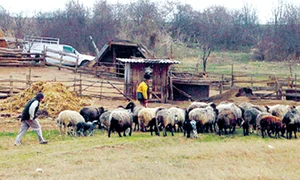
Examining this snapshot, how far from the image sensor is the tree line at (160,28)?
49.6 metres

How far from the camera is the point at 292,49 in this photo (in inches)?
1951

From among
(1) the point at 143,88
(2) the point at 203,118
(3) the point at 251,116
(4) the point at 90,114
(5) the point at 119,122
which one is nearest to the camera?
(5) the point at 119,122

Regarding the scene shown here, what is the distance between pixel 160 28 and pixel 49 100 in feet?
120

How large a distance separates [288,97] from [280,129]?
443 inches

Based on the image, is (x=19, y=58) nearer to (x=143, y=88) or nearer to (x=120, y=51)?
(x=120, y=51)

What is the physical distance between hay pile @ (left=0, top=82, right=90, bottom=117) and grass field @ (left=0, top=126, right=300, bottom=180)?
14.4 ft

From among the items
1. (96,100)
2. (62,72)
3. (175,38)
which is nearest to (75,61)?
(62,72)

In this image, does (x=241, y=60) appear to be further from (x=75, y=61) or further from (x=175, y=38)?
(x=75, y=61)

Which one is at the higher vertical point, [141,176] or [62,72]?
[62,72]

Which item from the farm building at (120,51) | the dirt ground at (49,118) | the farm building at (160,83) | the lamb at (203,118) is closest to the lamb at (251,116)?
the lamb at (203,118)

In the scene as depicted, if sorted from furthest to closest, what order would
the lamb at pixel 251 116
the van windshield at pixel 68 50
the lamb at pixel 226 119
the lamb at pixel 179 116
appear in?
the van windshield at pixel 68 50 → the lamb at pixel 251 116 → the lamb at pixel 179 116 → the lamb at pixel 226 119

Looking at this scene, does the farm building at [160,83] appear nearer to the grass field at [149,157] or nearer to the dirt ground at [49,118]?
the dirt ground at [49,118]

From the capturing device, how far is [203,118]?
1609 cm

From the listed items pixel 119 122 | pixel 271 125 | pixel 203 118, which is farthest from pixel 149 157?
pixel 271 125
